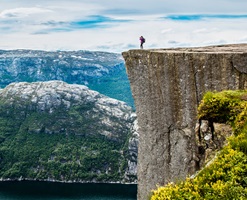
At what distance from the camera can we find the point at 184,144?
44.5 ft

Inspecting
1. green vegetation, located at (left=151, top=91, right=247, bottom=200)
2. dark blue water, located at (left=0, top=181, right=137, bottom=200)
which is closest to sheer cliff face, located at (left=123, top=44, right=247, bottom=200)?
green vegetation, located at (left=151, top=91, right=247, bottom=200)

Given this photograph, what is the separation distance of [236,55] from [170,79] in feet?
7.88

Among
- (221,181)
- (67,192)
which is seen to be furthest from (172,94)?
(67,192)

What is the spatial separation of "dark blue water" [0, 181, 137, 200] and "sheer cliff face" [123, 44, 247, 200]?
141143 mm

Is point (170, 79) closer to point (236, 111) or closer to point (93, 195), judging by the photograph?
point (236, 111)

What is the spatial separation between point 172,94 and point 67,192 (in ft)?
534

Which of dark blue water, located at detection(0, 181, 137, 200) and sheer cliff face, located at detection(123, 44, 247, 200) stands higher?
sheer cliff face, located at detection(123, 44, 247, 200)

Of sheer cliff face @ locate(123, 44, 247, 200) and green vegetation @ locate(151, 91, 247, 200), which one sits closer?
green vegetation @ locate(151, 91, 247, 200)

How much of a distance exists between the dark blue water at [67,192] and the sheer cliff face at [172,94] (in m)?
141

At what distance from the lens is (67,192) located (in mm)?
170125

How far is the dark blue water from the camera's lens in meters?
→ 154

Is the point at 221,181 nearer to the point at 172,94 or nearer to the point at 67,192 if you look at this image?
the point at 172,94

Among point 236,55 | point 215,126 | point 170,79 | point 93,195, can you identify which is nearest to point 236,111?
point 215,126

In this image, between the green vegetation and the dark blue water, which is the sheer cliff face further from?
the dark blue water
